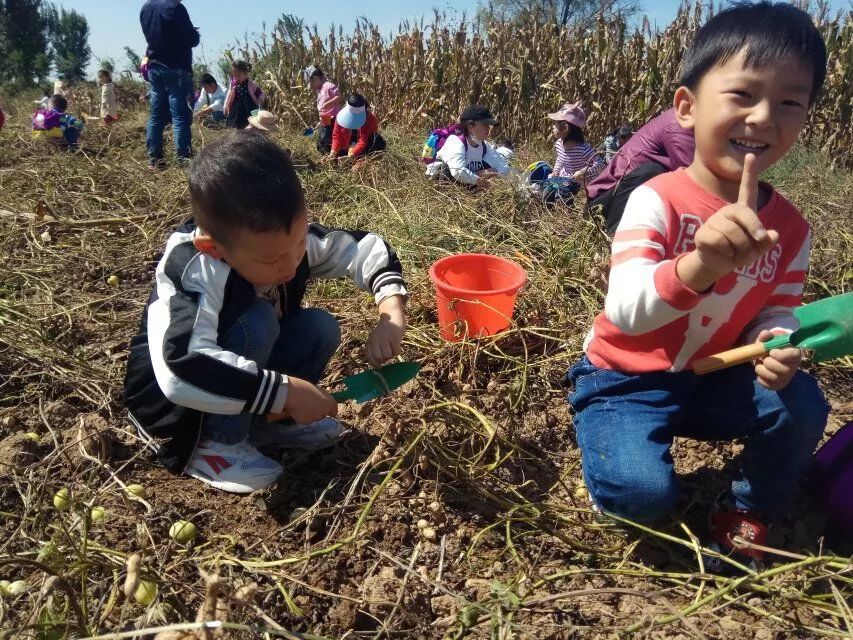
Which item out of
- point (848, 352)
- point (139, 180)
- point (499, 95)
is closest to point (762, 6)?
point (848, 352)

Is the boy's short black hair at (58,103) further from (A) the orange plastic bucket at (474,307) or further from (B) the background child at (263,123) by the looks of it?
(A) the orange plastic bucket at (474,307)

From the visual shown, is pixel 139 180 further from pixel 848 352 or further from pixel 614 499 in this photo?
pixel 848 352


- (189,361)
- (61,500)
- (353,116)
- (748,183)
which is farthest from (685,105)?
(353,116)

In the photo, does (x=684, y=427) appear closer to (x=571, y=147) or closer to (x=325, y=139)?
(x=571, y=147)

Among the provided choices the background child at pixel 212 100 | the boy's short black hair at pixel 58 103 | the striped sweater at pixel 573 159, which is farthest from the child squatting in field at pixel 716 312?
the background child at pixel 212 100

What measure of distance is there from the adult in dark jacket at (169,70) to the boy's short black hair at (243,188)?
3810mm

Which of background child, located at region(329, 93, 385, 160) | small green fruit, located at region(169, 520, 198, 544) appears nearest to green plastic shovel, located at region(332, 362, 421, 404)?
small green fruit, located at region(169, 520, 198, 544)

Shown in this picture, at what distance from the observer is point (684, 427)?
147 cm

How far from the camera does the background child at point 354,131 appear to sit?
5336 millimetres

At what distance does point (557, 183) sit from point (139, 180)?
8.43ft

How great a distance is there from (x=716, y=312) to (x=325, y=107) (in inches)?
258

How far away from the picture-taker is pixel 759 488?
1355mm

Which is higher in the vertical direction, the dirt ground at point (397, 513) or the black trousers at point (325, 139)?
the dirt ground at point (397, 513)

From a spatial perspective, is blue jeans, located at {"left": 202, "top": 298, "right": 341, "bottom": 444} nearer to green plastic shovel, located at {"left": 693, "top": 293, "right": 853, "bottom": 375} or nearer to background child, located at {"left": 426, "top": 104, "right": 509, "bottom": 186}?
green plastic shovel, located at {"left": 693, "top": 293, "right": 853, "bottom": 375}
